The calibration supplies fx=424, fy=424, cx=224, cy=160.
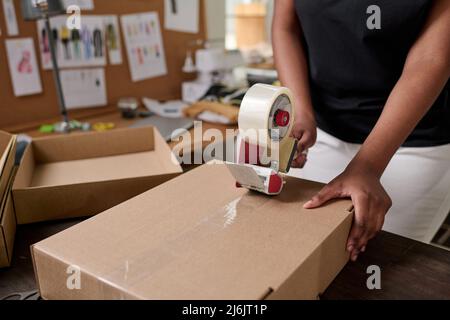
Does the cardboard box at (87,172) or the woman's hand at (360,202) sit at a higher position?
the woman's hand at (360,202)

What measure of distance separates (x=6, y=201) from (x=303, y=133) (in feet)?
2.07

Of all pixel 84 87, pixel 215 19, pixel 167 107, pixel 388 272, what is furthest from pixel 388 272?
pixel 215 19

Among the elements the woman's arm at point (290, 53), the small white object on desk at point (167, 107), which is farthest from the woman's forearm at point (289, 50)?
the small white object on desk at point (167, 107)

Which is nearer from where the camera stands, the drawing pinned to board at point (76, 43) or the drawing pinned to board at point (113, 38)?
the drawing pinned to board at point (76, 43)

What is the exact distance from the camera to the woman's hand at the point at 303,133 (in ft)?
3.07

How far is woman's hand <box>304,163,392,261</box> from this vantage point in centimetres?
71

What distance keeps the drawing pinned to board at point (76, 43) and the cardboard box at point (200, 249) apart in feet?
Result: 3.47

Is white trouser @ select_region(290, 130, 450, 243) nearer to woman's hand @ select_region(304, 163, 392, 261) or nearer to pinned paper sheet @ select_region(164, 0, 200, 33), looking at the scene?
woman's hand @ select_region(304, 163, 392, 261)

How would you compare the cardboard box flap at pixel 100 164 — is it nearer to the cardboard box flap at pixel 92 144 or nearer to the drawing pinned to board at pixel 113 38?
the cardboard box flap at pixel 92 144

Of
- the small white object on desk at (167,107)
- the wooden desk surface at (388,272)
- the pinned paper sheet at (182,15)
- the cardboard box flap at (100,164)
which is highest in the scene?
the pinned paper sheet at (182,15)

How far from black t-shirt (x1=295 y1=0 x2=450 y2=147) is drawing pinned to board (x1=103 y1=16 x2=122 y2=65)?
92 centimetres

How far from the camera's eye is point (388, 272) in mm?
704

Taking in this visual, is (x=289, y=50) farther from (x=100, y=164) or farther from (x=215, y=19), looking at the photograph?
(x=215, y=19)
